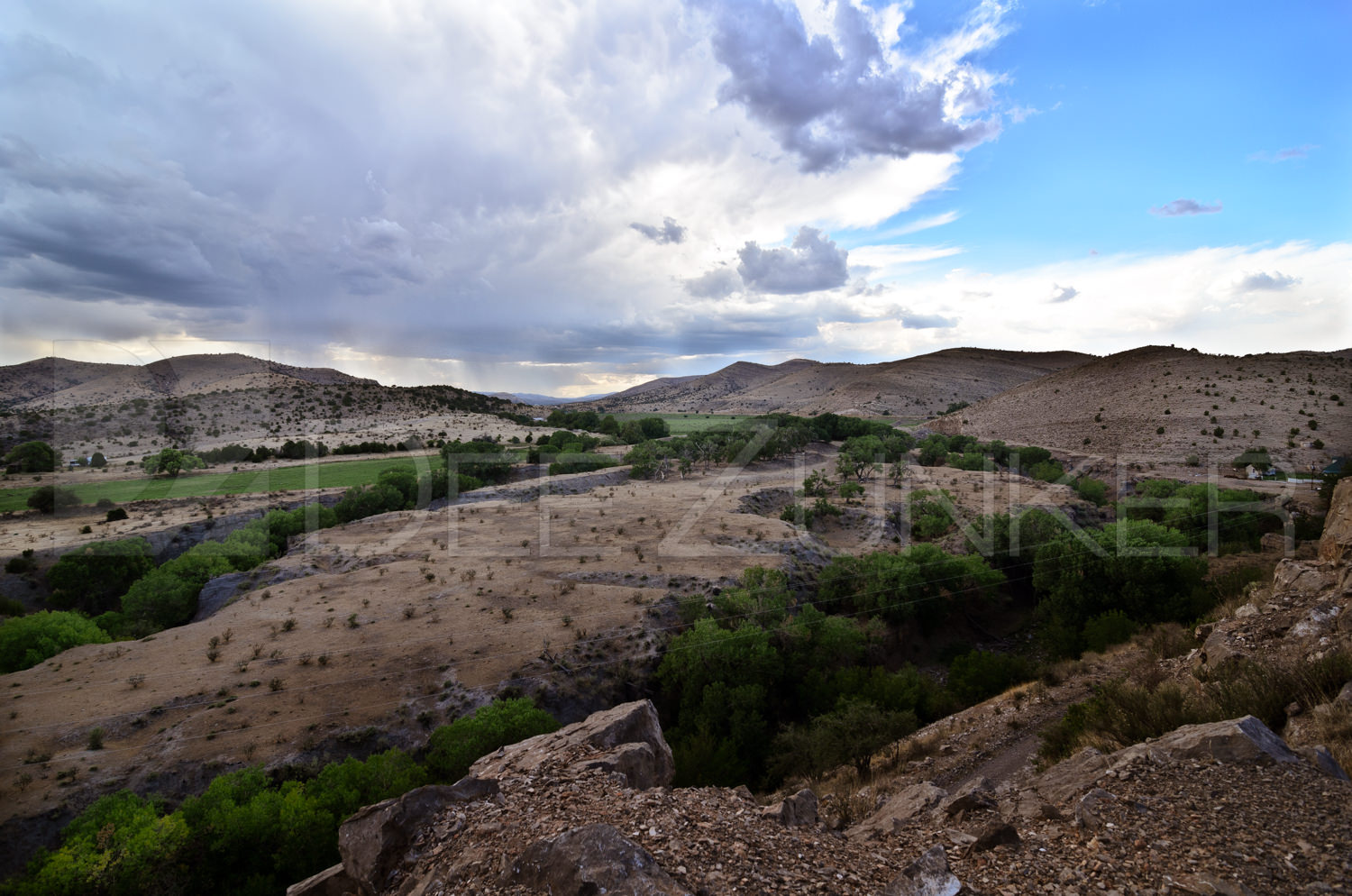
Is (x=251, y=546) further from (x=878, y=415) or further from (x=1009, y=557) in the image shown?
(x=878, y=415)

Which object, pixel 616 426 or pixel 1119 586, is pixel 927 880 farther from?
pixel 616 426

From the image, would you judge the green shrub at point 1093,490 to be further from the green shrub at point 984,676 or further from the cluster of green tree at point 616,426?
the cluster of green tree at point 616,426

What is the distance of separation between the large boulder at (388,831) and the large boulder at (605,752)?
864 mm

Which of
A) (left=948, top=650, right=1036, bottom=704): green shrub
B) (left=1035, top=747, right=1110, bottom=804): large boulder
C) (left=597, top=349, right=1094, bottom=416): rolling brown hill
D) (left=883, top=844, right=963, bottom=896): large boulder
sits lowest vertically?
(left=948, top=650, right=1036, bottom=704): green shrub

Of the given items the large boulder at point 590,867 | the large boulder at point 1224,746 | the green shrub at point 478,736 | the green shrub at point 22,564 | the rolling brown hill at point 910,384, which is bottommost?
the green shrub at point 478,736

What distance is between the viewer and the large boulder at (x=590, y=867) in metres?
5.88

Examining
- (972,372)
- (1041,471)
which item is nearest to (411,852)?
(1041,471)

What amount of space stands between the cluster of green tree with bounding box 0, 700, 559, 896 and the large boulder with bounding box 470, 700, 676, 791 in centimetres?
498

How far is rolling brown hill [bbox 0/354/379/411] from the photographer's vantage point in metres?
90.3

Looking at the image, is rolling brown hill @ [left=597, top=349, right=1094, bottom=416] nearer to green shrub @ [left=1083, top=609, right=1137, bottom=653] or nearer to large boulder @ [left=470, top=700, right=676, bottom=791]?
green shrub @ [left=1083, top=609, right=1137, bottom=653]

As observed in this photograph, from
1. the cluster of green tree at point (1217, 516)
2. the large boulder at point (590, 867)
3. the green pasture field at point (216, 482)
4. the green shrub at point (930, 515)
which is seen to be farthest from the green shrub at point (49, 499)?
the cluster of green tree at point (1217, 516)

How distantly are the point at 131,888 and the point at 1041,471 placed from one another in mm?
66740

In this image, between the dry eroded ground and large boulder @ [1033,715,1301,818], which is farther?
the dry eroded ground

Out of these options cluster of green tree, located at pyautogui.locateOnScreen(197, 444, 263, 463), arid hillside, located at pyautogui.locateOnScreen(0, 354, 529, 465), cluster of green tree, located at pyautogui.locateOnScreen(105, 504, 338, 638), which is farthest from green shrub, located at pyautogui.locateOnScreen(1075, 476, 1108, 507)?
cluster of green tree, located at pyautogui.locateOnScreen(197, 444, 263, 463)
